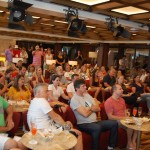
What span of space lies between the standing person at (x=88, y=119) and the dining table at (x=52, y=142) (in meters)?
0.95

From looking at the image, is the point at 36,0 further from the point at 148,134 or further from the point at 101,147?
the point at 148,134

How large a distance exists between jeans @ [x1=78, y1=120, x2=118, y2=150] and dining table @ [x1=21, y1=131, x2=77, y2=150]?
0.95m

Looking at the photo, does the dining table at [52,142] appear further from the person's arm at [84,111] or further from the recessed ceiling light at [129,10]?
the recessed ceiling light at [129,10]

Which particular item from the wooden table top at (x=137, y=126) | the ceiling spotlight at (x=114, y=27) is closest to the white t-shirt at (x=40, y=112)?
the wooden table top at (x=137, y=126)

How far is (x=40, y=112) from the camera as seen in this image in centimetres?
305

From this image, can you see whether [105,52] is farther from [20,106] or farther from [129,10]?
[20,106]

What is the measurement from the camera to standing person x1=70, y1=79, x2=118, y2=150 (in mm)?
3562

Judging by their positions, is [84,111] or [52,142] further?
[84,111]

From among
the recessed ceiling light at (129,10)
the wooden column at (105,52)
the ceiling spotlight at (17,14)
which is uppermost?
the recessed ceiling light at (129,10)

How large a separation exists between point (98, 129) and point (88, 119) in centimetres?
24

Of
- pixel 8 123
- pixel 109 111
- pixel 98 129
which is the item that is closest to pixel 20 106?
pixel 8 123

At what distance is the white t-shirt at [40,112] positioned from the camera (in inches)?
118

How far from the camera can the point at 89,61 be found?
17688 millimetres

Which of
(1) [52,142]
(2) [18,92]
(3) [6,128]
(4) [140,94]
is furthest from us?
(4) [140,94]
